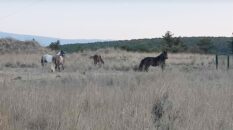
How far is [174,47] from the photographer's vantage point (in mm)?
89438

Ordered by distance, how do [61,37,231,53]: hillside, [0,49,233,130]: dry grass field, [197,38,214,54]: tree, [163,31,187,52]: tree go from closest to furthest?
[0,49,233,130]: dry grass field
[163,31,187,52]: tree
[61,37,231,53]: hillside
[197,38,214,54]: tree

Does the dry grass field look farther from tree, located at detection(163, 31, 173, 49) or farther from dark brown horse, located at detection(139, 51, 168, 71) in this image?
tree, located at detection(163, 31, 173, 49)

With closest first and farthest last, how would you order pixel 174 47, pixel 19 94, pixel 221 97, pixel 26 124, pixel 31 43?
pixel 26 124 < pixel 19 94 < pixel 221 97 < pixel 31 43 < pixel 174 47

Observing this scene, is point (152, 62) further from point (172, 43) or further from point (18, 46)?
point (172, 43)

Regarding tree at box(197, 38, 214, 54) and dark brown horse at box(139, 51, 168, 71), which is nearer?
dark brown horse at box(139, 51, 168, 71)

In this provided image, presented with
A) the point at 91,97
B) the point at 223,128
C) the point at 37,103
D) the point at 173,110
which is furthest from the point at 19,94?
the point at 223,128

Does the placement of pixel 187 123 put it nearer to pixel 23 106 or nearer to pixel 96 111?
pixel 96 111

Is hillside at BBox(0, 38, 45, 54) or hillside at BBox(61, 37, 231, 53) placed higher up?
hillside at BBox(0, 38, 45, 54)

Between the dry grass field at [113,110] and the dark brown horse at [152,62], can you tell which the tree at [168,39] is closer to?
the dark brown horse at [152,62]

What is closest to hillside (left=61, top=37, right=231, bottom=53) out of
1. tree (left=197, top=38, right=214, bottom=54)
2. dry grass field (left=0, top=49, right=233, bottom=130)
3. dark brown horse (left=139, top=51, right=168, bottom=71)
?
tree (left=197, top=38, right=214, bottom=54)

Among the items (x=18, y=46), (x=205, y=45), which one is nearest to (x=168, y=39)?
(x=205, y=45)

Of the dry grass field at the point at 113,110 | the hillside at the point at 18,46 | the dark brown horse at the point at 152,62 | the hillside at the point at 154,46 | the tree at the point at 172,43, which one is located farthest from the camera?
the hillside at the point at 154,46

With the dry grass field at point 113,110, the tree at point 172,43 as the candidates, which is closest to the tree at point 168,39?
the tree at point 172,43

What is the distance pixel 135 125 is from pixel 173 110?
4.69 ft
